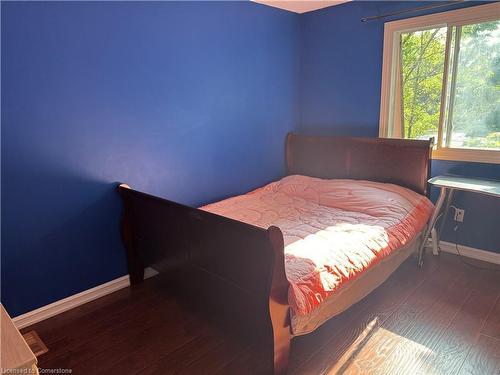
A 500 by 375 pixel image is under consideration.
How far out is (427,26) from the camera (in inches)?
116

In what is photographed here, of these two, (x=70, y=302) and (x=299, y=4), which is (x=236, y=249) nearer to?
Result: (x=70, y=302)

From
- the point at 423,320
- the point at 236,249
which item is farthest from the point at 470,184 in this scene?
the point at 236,249

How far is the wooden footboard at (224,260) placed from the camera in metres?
1.58

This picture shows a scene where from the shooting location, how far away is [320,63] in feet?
11.9

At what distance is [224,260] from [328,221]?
101 centimetres

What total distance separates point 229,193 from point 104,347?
1667mm

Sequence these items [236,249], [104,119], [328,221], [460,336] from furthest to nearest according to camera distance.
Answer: [328,221]
[104,119]
[460,336]
[236,249]

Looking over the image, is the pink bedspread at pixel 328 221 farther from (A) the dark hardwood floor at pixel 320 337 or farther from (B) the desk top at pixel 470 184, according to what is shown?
(A) the dark hardwood floor at pixel 320 337

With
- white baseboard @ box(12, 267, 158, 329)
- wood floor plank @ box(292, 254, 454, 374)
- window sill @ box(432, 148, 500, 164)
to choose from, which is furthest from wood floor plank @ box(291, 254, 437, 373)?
white baseboard @ box(12, 267, 158, 329)

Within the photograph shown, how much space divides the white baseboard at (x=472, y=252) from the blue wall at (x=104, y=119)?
6.48ft

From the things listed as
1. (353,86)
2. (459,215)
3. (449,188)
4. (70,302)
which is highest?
(353,86)

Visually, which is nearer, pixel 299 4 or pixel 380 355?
pixel 380 355

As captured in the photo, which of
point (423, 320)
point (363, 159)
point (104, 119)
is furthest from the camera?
point (363, 159)

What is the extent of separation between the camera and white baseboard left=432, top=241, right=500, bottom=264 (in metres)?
2.86
